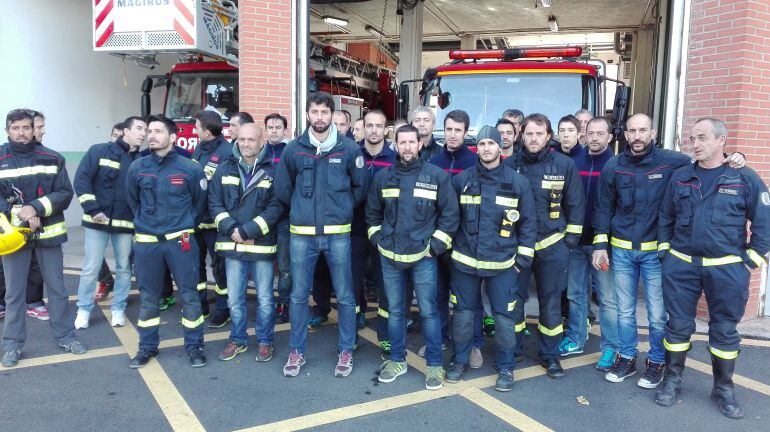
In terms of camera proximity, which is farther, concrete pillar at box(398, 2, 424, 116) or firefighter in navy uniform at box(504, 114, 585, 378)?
concrete pillar at box(398, 2, 424, 116)

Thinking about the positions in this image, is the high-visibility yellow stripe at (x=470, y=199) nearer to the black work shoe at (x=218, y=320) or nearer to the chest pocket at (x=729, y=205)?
the chest pocket at (x=729, y=205)

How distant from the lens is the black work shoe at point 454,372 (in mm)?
4113

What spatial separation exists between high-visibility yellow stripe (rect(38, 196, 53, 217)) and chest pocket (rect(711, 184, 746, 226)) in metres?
4.64

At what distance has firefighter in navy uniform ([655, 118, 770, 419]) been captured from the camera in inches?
140

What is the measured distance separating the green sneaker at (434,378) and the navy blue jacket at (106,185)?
297 cm

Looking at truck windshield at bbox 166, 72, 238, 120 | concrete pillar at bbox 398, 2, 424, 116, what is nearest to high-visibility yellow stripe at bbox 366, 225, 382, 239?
truck windshield at bbox 166, 72, 238, 120

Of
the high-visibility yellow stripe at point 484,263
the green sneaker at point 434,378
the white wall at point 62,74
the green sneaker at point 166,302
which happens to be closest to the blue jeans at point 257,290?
the green sneaker at point 434,378

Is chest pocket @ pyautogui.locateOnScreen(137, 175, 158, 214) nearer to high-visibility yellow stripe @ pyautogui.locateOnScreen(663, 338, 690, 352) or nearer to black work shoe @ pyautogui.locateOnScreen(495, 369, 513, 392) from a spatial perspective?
black work shoe @ pyautogui.locateOnScreen(495, 369, 513, 392)

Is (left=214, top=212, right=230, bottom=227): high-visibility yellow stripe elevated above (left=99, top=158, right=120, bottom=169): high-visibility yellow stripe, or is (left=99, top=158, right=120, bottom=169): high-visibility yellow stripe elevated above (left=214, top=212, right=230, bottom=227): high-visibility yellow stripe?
(left=99, top=158, right=120, bottom=169): high-visibility yellow stripe

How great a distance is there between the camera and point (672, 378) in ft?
12.7

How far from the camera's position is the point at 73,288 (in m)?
6.44

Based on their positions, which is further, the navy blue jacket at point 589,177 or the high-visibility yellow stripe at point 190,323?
the navy blue jacket at point 589,177

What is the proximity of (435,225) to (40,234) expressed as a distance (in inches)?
118

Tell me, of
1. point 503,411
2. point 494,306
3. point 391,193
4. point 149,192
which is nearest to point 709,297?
point 494,306
